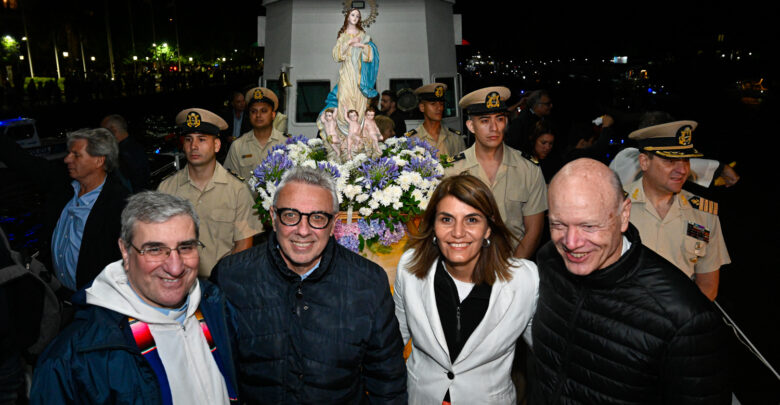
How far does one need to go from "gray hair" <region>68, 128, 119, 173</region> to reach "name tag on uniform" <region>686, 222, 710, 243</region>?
4473mm

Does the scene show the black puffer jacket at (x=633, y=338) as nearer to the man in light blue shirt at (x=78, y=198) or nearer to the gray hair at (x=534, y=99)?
the man in light blue shirt at (x=78, y=198)

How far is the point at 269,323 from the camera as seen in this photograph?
105 inches

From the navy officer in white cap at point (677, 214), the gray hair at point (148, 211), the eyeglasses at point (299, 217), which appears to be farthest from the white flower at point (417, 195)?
the gray hair at point (148, 211)

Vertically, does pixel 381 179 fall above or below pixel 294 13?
below

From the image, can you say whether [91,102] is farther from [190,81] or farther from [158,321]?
[158,321]

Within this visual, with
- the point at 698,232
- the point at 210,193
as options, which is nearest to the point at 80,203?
the point at 210,193

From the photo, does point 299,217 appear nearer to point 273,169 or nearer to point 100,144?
point 273,169

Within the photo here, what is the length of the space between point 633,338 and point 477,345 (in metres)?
0.80

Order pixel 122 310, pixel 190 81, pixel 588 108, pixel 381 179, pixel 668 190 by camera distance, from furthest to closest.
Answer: pixel 190 81
pixel 588 108
pixel 381 179
pixel 668 190
pixel 122 310

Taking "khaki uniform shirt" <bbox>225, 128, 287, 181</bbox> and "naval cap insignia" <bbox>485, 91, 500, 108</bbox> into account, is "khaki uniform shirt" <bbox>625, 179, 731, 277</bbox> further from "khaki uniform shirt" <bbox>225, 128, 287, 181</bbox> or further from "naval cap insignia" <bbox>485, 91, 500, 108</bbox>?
"khaki uniform shirt" <bbox>225, 128, 287, 181</bbox>

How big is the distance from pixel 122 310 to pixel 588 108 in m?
20.8

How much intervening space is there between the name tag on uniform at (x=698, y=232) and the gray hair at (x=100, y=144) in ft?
14.7

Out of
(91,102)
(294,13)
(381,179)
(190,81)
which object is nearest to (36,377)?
(381,179)

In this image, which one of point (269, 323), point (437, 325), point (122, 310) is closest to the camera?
point (122, 310)
